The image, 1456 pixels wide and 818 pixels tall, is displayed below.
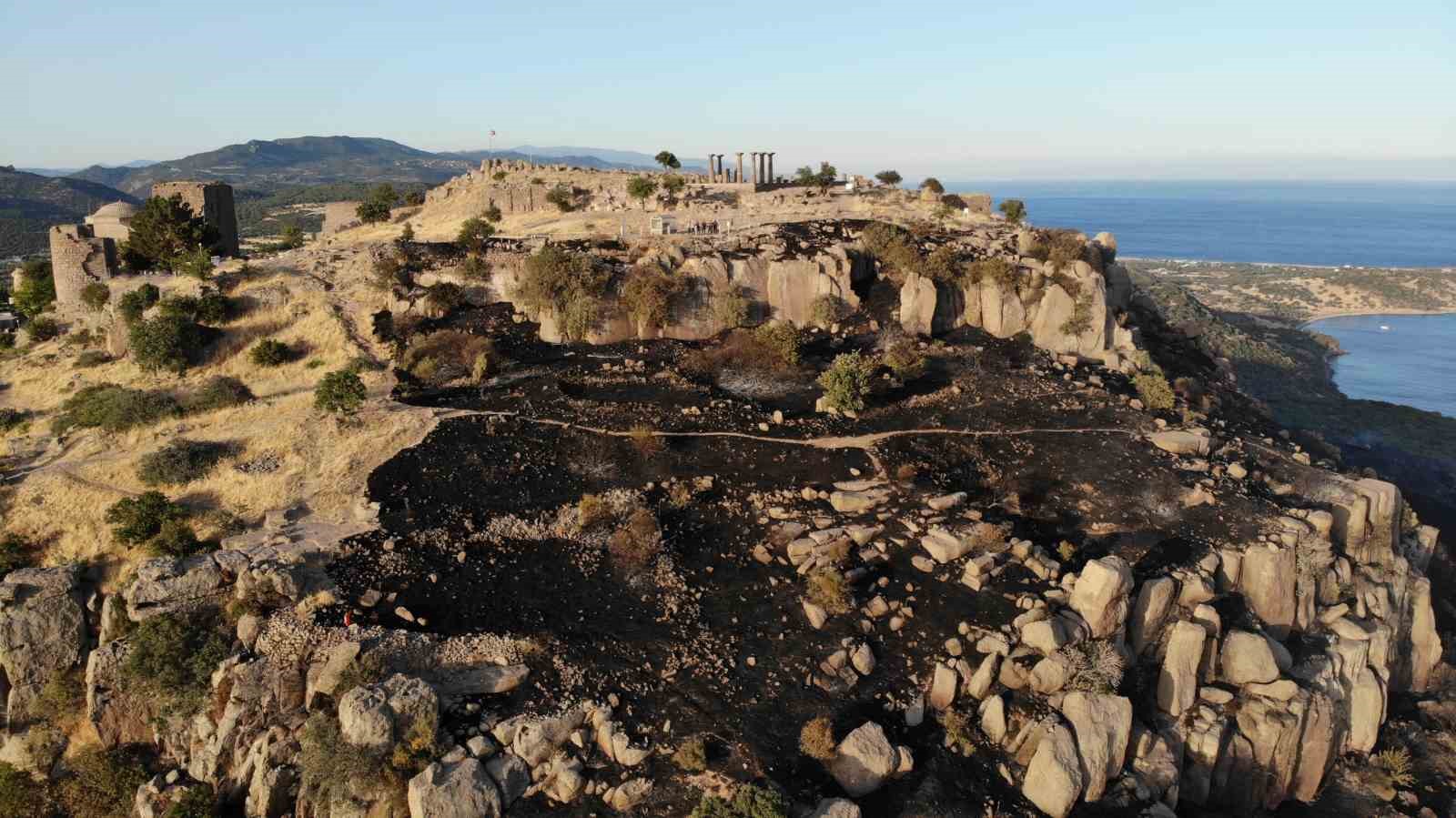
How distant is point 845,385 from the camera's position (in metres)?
29.1

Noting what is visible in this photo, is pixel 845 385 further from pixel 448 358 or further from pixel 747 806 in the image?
pixel 747 806

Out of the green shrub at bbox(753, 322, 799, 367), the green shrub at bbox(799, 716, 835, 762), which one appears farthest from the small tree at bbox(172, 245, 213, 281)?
the green shrub at bbox(799, 716, 835, 762)

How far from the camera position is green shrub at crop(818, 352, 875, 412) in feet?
95.5

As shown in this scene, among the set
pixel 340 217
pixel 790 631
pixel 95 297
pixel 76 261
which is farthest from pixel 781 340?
pixel 340 217

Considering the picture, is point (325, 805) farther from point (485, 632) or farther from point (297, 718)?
point (485, 632)

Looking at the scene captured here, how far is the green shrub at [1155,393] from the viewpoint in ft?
103

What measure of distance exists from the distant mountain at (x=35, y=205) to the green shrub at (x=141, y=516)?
5214 inches

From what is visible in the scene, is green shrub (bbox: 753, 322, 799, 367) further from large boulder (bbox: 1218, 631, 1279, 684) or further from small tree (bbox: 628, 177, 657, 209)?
small tree (bbox: 628, 177, 657, 209)

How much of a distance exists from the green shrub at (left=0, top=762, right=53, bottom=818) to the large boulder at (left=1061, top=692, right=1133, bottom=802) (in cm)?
2260

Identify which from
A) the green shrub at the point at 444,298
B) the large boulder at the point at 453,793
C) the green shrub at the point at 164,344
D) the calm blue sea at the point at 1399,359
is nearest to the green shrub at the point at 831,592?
the large boulder at the point at 453,793

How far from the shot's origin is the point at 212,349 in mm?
33844

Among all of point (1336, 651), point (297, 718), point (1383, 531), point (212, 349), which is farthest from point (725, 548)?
point (212, 349)

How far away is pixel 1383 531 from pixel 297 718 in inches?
1237

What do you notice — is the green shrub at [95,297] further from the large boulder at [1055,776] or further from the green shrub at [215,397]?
the large boulder at [1055,776]
